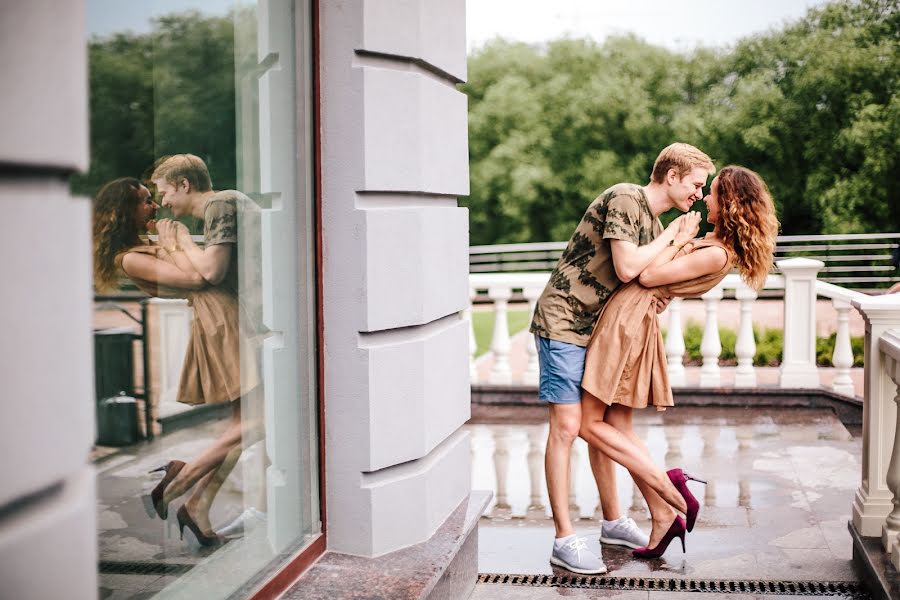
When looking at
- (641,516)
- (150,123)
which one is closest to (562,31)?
(641,516)

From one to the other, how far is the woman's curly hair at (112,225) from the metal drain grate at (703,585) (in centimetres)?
278

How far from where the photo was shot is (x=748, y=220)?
4.52 metres

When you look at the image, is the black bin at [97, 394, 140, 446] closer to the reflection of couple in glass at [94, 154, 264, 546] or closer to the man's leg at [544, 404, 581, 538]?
the reflection of couple in glass at [94, 154, 264, 546]

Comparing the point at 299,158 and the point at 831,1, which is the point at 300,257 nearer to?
the point at 299,158

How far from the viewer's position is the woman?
4.51 m

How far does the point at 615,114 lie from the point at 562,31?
5104 mm

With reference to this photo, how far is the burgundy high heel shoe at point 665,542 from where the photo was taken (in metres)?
4.71

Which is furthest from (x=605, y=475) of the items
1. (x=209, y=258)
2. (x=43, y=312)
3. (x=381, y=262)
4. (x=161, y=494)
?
(x=43, y=312)

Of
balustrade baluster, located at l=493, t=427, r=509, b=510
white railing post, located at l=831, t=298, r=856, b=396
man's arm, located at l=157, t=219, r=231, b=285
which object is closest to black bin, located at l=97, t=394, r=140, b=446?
man's arm, located at l=157, t=219, r=231, b=285

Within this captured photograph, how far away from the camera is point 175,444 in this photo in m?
2.77

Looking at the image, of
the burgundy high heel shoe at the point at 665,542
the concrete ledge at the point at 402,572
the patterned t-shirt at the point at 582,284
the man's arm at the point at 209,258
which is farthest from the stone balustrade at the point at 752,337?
the man's arm at the point at 209,258

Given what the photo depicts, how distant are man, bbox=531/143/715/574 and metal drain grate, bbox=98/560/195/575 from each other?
7.32 ft

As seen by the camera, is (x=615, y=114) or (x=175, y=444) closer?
(x=175, y=444)

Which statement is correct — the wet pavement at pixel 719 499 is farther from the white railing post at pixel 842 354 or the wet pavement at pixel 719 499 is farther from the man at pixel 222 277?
the man at pixel 222 277
